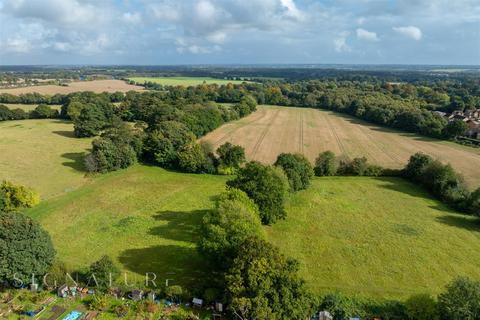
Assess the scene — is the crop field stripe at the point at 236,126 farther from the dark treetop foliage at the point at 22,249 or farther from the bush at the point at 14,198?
the dark treetop foliage at the point at 22,249

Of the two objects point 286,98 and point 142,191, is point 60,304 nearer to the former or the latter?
point 142,191

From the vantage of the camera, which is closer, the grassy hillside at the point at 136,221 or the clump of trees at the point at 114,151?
the grassy hillside at the point at 136,221

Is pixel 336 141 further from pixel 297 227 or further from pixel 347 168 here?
pixel 297 227

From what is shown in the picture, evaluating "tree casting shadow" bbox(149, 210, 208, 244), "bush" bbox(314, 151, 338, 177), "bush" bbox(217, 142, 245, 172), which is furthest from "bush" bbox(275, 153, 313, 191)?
"tree casting shadow" bbox(149, 210, 208, 244)

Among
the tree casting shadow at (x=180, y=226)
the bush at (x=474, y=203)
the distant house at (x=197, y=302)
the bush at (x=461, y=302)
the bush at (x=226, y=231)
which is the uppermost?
the bush at (x=226, y=231)

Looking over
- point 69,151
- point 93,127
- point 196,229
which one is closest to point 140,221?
point 196,229

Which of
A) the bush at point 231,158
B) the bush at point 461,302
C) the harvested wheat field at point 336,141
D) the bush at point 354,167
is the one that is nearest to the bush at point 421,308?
the bush at point 461,302
